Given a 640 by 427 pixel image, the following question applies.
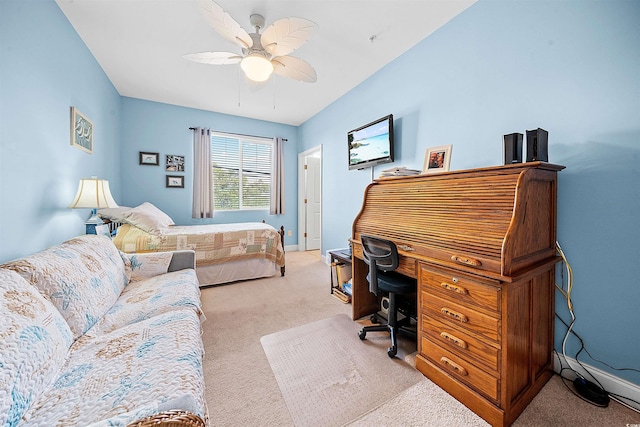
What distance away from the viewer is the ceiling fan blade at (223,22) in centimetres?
154

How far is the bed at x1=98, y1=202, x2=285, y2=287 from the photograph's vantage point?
2.84 m

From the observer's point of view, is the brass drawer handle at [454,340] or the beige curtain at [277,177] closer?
the brass drawer handle at [454,340]

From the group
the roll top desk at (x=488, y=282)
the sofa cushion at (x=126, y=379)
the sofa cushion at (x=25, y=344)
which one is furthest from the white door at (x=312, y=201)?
the sofa cushion at (x=25, y=344)

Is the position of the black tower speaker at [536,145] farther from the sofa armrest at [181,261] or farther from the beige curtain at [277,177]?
the beige curtain at [277,177]

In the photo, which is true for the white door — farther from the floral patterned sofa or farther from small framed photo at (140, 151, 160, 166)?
the floral patterned sofa

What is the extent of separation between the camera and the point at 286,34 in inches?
70.9

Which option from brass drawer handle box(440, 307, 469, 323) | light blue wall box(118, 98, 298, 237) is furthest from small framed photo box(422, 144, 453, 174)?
light blue wall box(118, 98, 298, 237)

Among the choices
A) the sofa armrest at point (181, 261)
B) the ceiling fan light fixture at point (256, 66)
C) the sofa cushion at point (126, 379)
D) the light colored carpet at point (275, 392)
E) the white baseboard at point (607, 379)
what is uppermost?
the ceiling fan light fixture at point (256, 66)

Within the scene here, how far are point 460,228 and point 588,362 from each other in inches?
44.4

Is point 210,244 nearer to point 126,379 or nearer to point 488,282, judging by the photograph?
point 126,379

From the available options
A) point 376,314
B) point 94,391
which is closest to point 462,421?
point 376,314

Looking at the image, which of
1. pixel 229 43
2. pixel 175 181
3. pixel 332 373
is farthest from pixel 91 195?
pixel 332 373

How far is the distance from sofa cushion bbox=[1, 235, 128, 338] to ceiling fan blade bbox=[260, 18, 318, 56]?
1972 mm

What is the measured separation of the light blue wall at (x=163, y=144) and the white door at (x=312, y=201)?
134 cm
